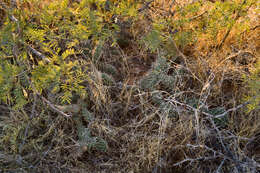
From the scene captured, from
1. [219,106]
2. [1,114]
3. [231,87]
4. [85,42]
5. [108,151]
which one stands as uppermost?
[85,42]

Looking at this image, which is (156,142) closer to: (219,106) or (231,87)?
(219,106)

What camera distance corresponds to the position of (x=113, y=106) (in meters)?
1.79

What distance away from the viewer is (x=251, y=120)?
1.63 meters

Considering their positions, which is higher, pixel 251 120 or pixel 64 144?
pixel 251 120

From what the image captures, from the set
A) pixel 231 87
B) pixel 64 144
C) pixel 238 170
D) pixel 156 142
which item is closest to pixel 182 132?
pixel 156 142

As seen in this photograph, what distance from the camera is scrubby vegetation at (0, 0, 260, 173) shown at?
1.41m

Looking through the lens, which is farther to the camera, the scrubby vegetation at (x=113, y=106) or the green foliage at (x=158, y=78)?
the green foliage at (x=158, y=78)

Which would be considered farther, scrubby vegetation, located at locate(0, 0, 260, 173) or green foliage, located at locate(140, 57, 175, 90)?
green foliage, located at locate(140, 57, 175, 90)

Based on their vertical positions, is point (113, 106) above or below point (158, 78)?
below

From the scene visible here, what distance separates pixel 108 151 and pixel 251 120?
1.06 m

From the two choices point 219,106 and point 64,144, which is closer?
point 64,144

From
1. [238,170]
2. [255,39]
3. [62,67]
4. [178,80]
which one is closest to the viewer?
[62,67]

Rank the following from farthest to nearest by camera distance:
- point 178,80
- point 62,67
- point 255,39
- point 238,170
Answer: point 255,39, point 178,80, point 238,170, point 62,67

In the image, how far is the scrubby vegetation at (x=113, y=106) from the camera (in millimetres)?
1411
